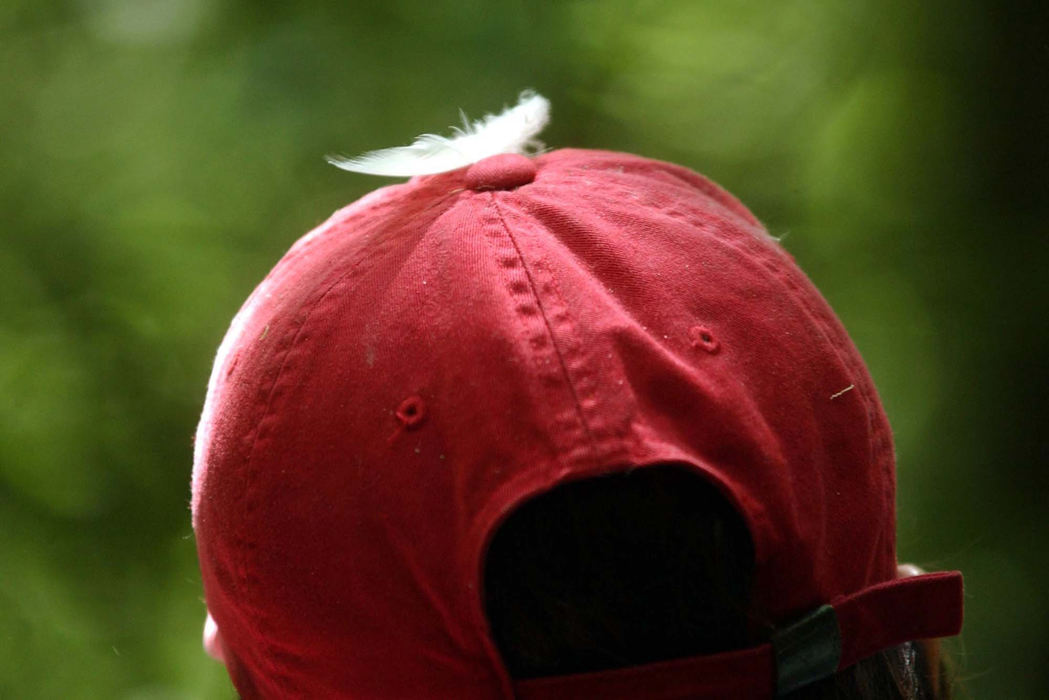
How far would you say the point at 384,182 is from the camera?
1.41 metres

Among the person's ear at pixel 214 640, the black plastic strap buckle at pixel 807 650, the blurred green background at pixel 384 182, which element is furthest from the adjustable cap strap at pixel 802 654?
the blurred green background at pixel 384 182

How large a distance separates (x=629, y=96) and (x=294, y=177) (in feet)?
1.69

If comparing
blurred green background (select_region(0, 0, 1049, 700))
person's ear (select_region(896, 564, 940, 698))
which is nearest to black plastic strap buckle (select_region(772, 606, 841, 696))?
person's ear (select_region(896, 564, 940, 698))

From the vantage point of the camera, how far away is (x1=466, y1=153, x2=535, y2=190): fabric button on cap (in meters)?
0.64

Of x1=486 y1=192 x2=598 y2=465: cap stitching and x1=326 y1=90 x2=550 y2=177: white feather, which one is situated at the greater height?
x1=326 y1=90 x2=550 y2=177: white feather

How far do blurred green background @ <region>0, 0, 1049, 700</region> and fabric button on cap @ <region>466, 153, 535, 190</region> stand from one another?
0.84 m

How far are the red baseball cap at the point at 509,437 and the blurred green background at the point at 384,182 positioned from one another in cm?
93

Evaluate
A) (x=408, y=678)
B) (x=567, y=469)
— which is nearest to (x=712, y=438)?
(x=567, y=469)

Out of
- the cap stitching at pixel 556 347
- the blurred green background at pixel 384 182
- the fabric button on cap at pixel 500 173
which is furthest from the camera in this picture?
the blurred green background at pixel 384 182

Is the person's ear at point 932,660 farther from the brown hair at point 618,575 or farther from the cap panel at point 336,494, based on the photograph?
the cap panel at point 336,494

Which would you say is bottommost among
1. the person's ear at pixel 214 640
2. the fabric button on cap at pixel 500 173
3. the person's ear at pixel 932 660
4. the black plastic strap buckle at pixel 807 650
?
the person's ear at pixel 932 660

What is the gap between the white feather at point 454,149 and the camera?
0.71 m

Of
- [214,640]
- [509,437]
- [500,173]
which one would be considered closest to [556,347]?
[509,437]

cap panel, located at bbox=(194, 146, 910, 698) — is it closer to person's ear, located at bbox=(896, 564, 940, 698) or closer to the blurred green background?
person's ear, located at bbox=(896, 564, 940, 698)
